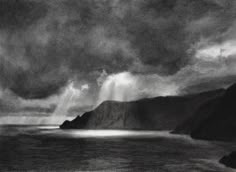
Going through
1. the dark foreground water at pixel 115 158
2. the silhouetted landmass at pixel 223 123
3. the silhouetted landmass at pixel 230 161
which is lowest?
the dark foreground water at pixel 115 158

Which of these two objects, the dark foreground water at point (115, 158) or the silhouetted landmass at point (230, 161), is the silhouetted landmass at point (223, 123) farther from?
the silhouetted landmass at point (230, 161)

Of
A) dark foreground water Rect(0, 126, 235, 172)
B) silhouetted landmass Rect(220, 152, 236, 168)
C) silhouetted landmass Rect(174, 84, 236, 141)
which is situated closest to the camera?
dark foreground water Rect(0, 126, 235, 172)

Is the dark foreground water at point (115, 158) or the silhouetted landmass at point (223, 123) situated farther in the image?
the silhouetted landmass at point (223, 123)

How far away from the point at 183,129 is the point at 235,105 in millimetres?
66964

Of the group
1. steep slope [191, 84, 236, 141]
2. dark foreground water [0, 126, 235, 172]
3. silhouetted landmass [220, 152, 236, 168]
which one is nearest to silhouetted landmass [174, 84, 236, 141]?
steep slope [191, 84, 236, 141]

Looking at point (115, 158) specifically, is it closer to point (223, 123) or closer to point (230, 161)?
point (230, 161)

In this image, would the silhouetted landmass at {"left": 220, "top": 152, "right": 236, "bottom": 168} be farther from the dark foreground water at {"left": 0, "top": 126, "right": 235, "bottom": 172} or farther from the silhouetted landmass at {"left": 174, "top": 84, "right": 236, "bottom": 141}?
the silhouetted landmass at {"left": 174, "top": 84, "right": 236, "bottom": 141}

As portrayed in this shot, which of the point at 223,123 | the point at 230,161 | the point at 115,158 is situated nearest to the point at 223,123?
the point at 223,123

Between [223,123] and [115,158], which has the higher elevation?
[223,123]

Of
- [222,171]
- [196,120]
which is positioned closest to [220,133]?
[196,120]

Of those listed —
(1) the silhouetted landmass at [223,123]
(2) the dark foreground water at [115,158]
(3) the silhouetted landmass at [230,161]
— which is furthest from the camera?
(1) the silhouetted landmass at [223,123]

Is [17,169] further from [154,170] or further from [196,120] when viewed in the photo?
[196,120]

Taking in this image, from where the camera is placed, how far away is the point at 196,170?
33.8m

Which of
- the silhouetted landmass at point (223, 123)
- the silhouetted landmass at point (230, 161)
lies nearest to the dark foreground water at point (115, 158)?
the silhouetted landmass at point (230, 161)
